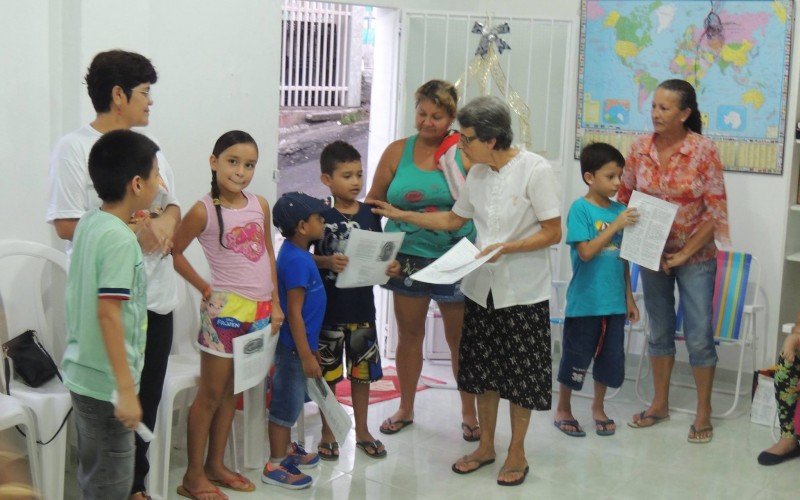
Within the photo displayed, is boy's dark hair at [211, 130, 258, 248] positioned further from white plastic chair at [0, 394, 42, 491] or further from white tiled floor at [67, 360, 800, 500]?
white tiled floor at [67, 360, 800, 500]

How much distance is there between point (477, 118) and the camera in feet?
11.7

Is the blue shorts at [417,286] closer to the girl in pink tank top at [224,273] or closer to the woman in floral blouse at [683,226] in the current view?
the girl in pink tank top at [224,273]

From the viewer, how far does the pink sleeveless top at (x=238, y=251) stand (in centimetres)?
344

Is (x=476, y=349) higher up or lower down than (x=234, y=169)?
lower down

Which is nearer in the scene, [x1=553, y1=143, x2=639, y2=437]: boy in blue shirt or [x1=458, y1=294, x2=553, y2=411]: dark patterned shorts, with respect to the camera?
[x1=458, y1=294, x2=553, y2=411]: dark patterned shorts

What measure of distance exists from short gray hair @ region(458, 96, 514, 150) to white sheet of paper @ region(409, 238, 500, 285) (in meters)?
0.42

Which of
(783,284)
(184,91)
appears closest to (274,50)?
(184,91)

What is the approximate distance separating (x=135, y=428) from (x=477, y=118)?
1.69m

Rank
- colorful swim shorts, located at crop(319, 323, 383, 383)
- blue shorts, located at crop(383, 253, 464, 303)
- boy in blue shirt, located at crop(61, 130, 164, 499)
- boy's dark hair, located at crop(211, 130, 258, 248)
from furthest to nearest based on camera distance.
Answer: blue shorts, located at crop(383, 253, 464, 303)
colorful swim shorts, located at crop(319, 323, 383, 383)
boy's dark hair, located at crop(211, 130, 258, 248)
boy in blue shirt, located at crop(61, 130, 164, 499)

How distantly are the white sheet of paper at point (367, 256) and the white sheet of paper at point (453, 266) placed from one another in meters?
0.28

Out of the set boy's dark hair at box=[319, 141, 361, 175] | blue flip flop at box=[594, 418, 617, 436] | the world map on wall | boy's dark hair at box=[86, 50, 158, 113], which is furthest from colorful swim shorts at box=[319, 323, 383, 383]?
the world map on wall

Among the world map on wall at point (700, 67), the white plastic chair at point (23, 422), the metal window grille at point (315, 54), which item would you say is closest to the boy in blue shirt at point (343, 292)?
the white plastic chair at point (23, 422)

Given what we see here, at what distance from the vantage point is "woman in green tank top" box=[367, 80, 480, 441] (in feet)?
13.2

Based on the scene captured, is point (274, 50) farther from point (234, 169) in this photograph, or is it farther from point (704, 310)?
point (704, 310)
